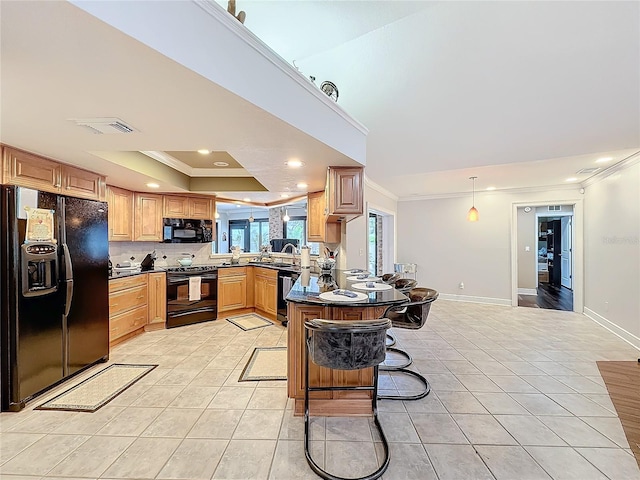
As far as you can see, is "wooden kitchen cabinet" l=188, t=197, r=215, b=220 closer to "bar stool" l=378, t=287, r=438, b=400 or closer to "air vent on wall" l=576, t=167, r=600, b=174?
"bar stool" l=378, t=287, r=438, b=400

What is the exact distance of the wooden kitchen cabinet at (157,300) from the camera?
3996mm

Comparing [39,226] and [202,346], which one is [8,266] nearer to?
[39,226]

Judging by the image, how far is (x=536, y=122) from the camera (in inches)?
105

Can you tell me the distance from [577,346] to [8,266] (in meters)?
6.01

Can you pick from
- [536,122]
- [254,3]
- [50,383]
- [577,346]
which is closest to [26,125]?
[254,3]

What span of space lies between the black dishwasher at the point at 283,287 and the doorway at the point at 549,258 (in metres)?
4.72

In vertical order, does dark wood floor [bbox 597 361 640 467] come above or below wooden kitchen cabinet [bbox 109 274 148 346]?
below

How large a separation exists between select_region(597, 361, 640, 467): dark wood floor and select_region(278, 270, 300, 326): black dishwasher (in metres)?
3.34

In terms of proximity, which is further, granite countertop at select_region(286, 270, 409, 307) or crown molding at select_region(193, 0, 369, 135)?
granite countertop at select_region(286, 270, 409, 307)

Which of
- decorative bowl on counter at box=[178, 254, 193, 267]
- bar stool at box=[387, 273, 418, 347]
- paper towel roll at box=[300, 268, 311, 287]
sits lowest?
bar stool at box=[387, 273, 418, 347]

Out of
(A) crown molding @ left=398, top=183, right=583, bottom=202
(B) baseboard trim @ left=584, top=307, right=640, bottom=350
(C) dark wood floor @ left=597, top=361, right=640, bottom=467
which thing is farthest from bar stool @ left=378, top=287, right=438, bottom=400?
(A) crown molding @ left=398, top=183, right=583, bottom=202

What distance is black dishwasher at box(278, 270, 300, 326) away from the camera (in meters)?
4.03

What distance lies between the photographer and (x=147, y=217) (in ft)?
14.3

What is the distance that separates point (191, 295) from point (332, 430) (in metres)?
3.16
